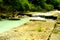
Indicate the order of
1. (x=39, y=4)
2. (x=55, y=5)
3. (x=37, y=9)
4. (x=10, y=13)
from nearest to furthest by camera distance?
(x=10, y=13) < (x=37, y=9) < (x=39, y=4) < (x=55, y=5)

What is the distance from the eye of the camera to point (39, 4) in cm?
2327

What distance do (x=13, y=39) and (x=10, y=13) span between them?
9784mm

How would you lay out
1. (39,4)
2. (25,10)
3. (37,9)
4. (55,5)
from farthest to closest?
(55,5)
(39,4)
(37,9)
(25,10)

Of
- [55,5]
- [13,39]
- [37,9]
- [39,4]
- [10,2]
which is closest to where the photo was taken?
[13,39]

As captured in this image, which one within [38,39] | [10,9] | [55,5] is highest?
[38,39]

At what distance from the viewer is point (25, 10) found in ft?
62.4

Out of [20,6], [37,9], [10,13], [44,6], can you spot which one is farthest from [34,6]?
[10,13]

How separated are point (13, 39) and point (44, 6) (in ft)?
55.5

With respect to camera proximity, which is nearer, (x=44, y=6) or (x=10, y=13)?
(x=10, y=13)

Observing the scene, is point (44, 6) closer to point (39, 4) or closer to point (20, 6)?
point (39, 4)

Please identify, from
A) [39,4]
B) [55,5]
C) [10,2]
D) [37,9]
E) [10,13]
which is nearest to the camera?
[10,13]

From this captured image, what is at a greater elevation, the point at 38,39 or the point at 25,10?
the point at 38,39

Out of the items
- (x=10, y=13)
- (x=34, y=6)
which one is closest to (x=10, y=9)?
(x=10, y=13)

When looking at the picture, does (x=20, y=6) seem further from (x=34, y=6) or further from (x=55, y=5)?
(x=55, y=5)
